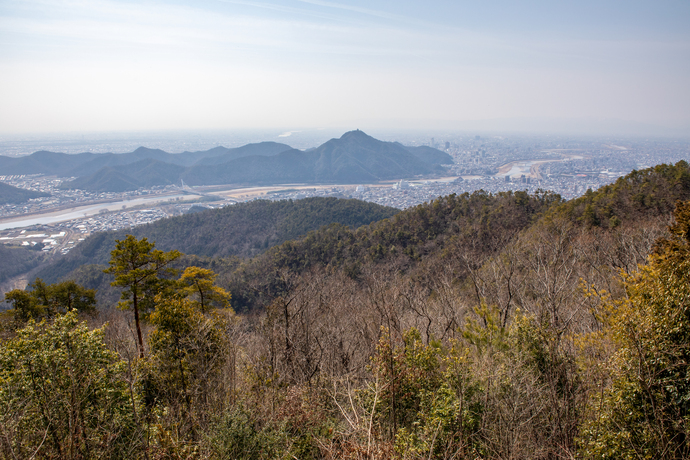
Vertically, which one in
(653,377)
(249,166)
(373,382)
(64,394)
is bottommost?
(373,382)

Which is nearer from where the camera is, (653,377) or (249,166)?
(653,377)

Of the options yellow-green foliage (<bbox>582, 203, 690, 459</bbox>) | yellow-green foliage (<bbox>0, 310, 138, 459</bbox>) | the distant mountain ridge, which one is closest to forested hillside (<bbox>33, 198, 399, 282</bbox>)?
yellow-green foliage (<bbox>0, 310, 138, 459</bbox>)

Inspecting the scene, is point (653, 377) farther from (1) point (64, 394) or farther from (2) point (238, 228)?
(2) point (238, 228)

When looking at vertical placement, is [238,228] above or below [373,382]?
below

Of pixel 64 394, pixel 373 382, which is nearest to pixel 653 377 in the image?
pixel 373 382

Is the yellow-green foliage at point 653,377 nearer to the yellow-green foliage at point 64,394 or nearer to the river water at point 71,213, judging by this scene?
the yellow-green foliage at point 64,394

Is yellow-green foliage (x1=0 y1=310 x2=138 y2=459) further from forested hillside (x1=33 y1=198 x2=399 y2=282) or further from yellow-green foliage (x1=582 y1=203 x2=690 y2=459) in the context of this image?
forested hillside (x1=33 y1=198 x2=399 y2=282)

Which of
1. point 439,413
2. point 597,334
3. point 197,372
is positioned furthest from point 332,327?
point 597,334

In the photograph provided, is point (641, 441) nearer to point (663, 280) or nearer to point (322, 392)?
point (663, 280)

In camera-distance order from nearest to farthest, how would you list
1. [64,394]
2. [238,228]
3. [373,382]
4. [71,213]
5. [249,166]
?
[64,394] < [373,382] < [238,228] < [71,213] < [249,166]
